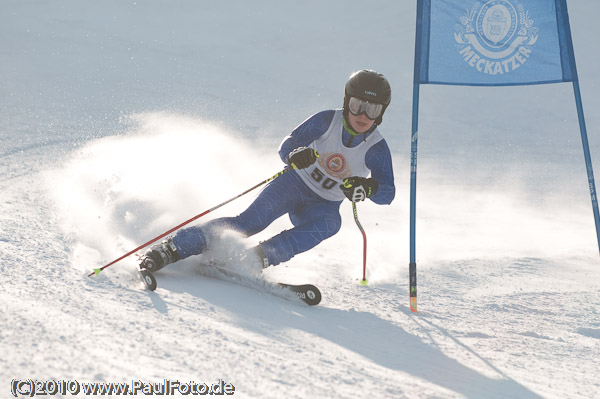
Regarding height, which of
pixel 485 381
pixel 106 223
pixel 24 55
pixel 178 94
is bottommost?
pixel 485 381

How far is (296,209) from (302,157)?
549 millimetres

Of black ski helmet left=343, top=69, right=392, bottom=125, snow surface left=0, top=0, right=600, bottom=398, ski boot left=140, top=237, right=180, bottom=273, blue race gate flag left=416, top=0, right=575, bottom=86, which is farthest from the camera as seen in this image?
blue race gate flag left=416, top=0, right=575, bottom=86

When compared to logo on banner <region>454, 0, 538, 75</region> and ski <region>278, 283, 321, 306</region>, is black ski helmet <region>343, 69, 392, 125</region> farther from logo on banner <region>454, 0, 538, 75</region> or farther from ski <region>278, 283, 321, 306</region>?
ski <region>278, 283, 321, 306</region>

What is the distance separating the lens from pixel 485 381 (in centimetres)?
224

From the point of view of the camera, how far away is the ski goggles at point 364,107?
3260 mm

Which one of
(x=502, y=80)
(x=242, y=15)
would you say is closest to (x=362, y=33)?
(x=242, y=15)

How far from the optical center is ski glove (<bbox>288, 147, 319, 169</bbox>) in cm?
319

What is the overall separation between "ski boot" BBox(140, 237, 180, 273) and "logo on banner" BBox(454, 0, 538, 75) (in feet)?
6.33

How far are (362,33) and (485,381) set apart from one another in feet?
45.6

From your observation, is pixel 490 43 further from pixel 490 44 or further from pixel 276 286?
pixel 276 286

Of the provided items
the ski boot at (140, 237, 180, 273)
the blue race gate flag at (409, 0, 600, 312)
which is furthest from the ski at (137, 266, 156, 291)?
the blue race gate flag at (409, 0, 600, 312)

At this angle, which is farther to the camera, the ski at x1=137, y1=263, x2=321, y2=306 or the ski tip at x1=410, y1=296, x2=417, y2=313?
the ski tip at x1=410, y1=296, x2=417, y2=313

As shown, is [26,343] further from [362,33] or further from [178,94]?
[362,33]

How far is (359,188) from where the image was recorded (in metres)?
3.13
